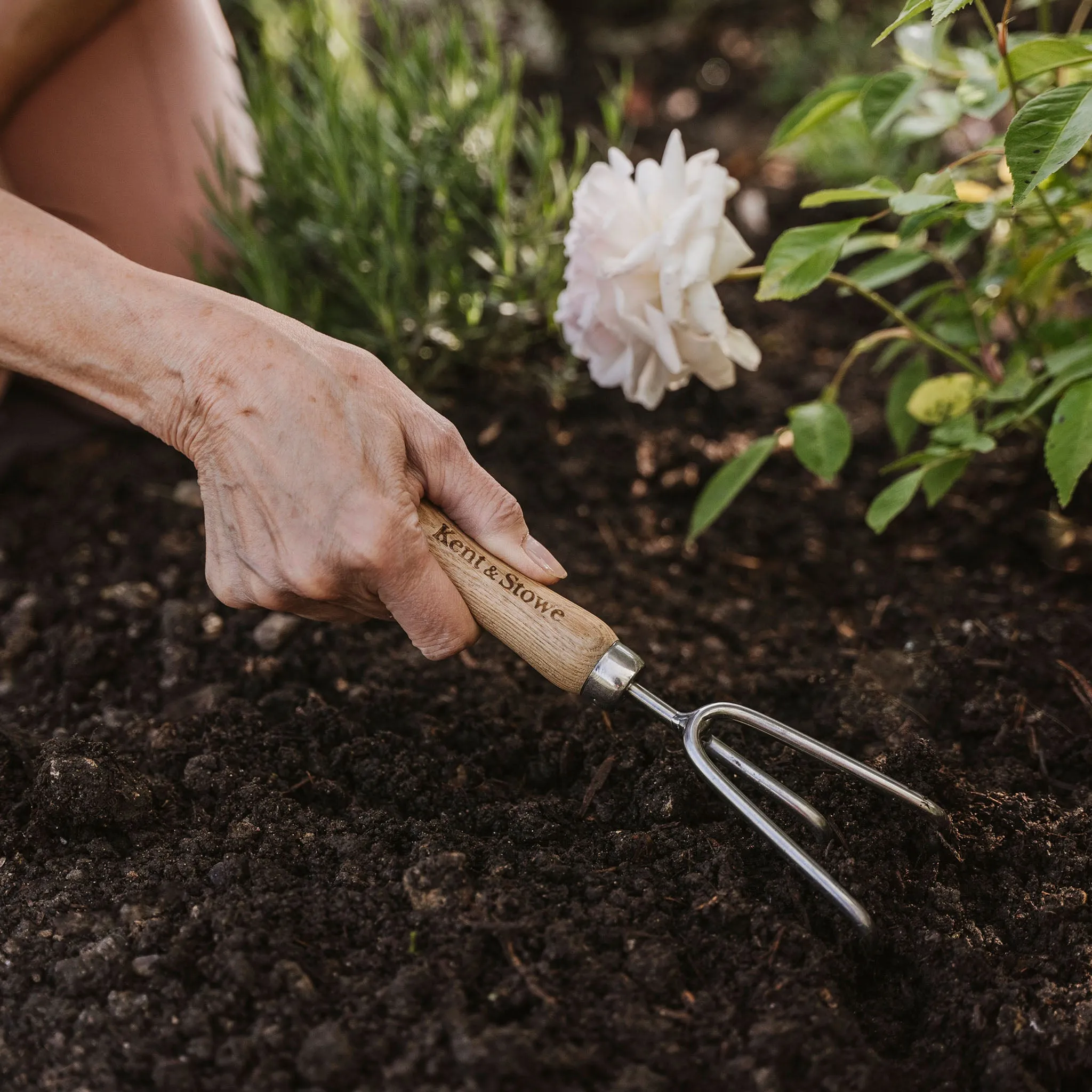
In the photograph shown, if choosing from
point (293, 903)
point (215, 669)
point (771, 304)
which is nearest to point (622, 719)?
point (293, 903)

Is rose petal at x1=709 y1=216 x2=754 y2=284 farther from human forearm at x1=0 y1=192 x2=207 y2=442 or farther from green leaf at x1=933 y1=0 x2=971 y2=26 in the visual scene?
human forearm at x1=0 y1=192 x2=207 y2=442

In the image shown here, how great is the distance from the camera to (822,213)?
2.55 metres

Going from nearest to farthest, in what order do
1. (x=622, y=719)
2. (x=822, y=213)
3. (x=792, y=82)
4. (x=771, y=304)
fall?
1. (x=622, y=719)
2. (x=771, y=304)
3. (x=822, y=213)
4. (x=792, y=82)

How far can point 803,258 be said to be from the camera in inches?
50.4

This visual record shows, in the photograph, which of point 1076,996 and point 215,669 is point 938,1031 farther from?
point 215,669

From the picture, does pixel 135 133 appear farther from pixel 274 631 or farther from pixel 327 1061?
pixel 327 1061

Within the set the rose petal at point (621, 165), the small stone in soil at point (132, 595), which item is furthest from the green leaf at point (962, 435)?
the small stone in soil at point (132, 595)

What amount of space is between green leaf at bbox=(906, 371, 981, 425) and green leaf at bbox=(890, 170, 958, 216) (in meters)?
0.33

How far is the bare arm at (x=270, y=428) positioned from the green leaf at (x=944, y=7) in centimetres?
67

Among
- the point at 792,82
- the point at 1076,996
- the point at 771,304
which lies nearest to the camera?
the point at 1076,996

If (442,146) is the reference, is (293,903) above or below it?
below

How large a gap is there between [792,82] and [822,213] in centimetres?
77

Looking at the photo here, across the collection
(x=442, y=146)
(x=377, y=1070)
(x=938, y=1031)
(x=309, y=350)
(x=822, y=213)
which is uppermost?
(x=309, y=350)

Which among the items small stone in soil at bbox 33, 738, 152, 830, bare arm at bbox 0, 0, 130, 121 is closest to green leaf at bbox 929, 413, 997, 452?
small stone in soil at bbox 33, 738, 152, 830
